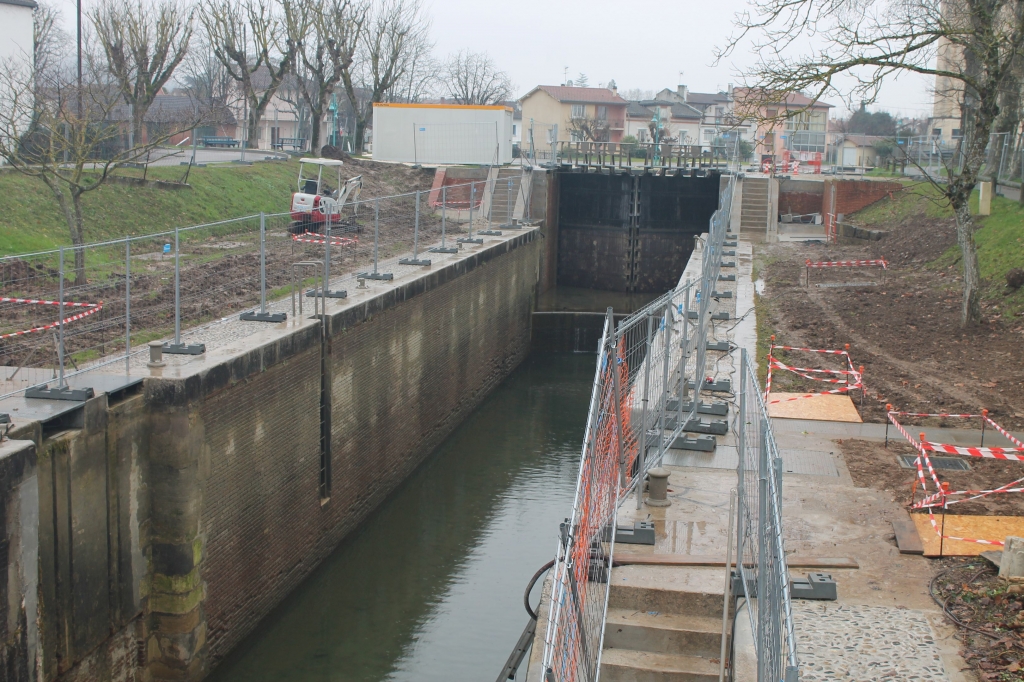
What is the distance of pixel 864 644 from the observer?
7219mm

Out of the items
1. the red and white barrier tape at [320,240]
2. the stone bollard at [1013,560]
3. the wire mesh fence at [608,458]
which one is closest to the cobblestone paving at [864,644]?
the stone bollard at [1013,560]

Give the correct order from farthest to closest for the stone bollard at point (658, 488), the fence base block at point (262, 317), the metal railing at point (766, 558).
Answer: the fence base block at point (262, 317)
the stone bollard at point (658, 488)
the metal railing at point (766, 558)

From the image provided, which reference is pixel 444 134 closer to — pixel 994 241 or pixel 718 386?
pixel 994 241

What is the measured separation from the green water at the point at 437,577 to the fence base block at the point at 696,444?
111 inches

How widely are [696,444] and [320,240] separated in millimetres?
7283

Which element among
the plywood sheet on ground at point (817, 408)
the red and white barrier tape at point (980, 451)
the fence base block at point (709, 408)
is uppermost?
the fence base block at point (709, 408)

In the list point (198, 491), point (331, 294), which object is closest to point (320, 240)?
point (331, 294)

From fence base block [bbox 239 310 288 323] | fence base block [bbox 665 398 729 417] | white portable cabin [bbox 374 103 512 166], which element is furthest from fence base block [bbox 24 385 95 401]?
white portable cabin [bbox 374 103 512 166]

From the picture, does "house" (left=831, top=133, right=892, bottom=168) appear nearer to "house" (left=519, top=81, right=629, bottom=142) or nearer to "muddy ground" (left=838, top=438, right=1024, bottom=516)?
"house" (left=519, top=81, right=629, bottom=142)

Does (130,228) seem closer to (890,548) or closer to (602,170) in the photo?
(602,170)

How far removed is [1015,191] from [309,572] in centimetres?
2115

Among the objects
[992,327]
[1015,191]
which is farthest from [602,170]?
[992,327]

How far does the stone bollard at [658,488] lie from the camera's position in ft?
31.1

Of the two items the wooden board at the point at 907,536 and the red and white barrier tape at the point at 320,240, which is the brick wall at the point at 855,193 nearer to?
the red and white barrier tape at the point at 320,240
